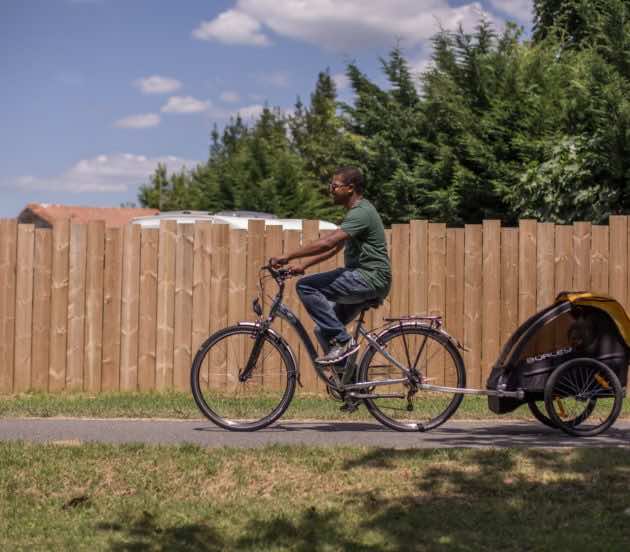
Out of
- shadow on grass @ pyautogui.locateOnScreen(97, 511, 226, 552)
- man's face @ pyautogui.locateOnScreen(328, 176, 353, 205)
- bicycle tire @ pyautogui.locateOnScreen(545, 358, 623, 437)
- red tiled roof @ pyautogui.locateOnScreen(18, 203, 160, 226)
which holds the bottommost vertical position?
shadow on grass @ pyautogui.locateOnScreen(97, 511, 226, 552)

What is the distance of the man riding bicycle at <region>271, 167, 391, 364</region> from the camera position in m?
7.08

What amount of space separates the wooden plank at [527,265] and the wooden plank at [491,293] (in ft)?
0.78

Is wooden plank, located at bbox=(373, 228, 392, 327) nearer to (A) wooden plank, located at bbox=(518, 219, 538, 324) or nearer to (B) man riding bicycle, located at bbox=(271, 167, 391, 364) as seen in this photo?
(A) wooden plank, located at bbox=(518, 219, 538, 324)

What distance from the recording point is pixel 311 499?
5.31 metres

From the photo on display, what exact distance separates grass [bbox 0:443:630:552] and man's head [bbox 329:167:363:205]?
2.01m

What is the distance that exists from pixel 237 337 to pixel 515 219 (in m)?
7.92

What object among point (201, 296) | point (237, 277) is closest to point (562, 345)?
point (237, 277)

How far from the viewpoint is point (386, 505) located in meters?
5.16

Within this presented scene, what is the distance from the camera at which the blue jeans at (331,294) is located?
709 cm

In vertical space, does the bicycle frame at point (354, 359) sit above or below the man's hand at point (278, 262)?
below

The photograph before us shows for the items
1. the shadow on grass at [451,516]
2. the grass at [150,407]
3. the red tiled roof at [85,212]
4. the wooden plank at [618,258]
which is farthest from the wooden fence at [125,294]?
the red tiled roof at [85,212]

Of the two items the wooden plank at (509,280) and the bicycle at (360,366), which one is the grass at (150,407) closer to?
the bicycle at (360,366)

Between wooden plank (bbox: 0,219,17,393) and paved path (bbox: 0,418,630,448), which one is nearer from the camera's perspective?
paved path (bbox: 0,418,630,448)

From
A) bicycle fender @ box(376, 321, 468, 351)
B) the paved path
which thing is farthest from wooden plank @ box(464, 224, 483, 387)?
bicycle fender @ box(376, 321, 468, 351)
